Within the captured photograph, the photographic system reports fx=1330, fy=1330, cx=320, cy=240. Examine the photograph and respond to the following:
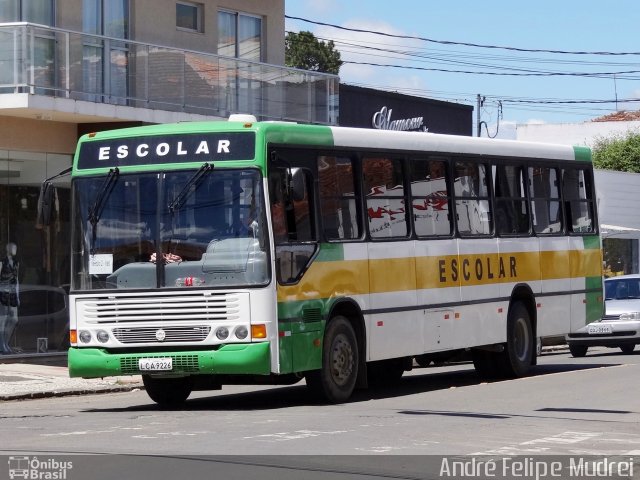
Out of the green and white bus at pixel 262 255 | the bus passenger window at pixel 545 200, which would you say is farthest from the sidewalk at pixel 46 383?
the bus passenger window at pixel 545 200

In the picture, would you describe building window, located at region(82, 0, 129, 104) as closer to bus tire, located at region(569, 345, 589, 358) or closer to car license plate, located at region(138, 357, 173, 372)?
car license plate, located at region(138, 357, 173, 372)

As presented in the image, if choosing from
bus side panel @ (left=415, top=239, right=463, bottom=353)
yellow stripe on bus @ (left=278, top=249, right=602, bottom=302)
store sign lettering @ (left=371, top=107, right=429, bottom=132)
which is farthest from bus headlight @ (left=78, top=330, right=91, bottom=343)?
store sign lettering @ (left=371, top=107, right=429, bottom=132)

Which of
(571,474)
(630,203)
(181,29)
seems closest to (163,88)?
(181,29)

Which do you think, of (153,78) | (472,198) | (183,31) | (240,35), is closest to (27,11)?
(153,78)

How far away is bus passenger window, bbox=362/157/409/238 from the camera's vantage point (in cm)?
1677

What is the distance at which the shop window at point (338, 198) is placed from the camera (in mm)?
15883

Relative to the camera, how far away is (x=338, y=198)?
53.0 feet

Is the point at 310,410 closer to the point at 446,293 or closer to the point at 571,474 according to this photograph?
the point at 446,293

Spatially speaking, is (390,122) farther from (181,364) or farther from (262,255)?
(181,364)

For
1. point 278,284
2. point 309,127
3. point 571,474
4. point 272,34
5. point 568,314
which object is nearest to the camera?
point 571,474

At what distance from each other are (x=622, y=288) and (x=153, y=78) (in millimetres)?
11287

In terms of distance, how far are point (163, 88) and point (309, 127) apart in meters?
9.73

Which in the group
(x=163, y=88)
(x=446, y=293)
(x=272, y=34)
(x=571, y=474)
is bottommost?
(x=571, y=474)

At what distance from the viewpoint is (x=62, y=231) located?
25062 mm
